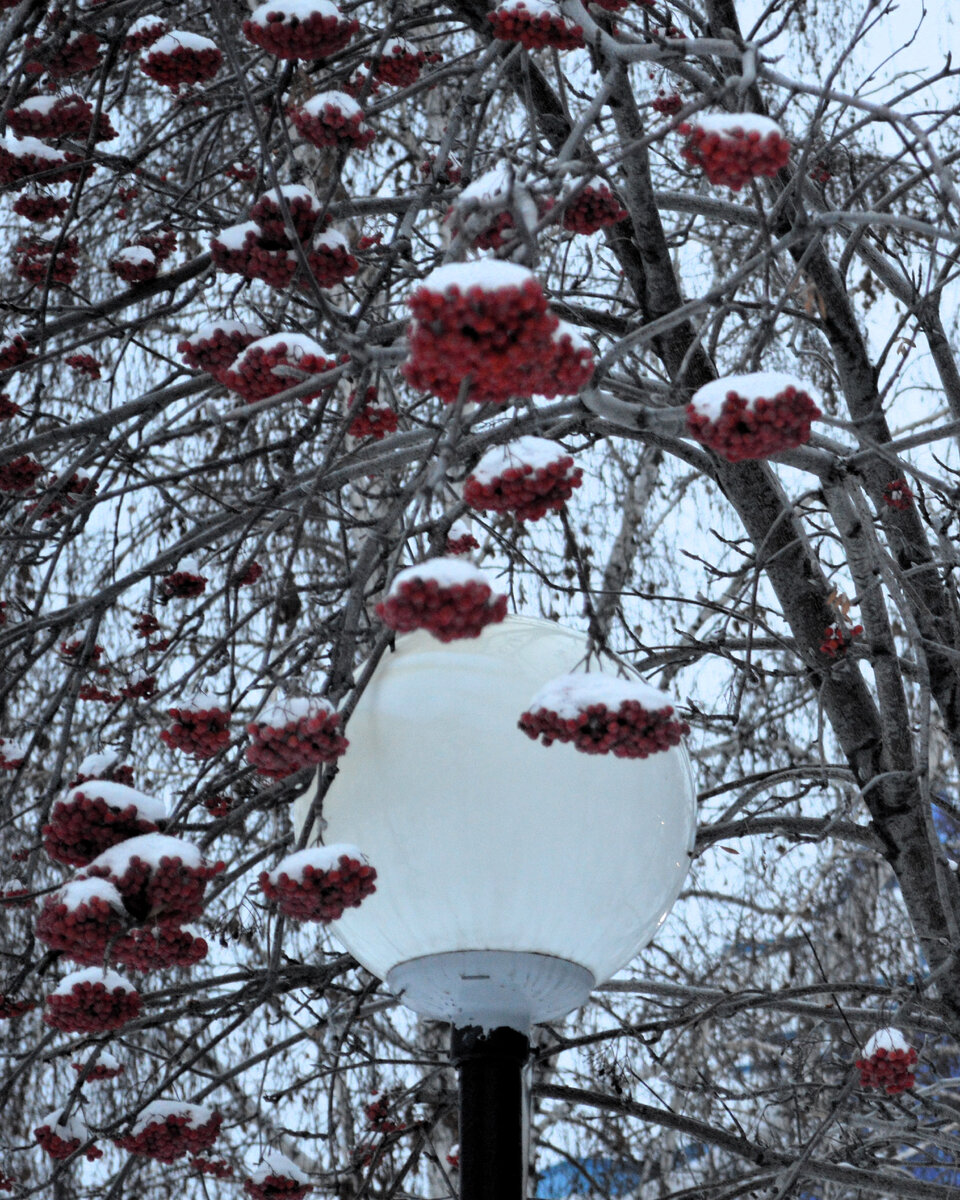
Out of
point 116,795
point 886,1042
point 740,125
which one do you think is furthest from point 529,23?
point 886,1042

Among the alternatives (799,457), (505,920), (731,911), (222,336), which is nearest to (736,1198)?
(799,457)

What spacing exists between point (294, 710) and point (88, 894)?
29 centimetres

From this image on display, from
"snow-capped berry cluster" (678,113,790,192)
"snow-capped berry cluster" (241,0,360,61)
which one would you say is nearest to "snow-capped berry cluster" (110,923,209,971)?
"snow-capped berry cluster" (678,113,790,192)

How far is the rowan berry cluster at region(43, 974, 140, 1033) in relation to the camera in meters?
1.82

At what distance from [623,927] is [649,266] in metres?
1.50

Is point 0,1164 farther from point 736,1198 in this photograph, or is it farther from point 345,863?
point 345,863

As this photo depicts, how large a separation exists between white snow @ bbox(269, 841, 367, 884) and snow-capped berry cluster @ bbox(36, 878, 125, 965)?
174mm

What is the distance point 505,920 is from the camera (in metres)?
1.59

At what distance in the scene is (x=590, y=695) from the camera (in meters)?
1.38

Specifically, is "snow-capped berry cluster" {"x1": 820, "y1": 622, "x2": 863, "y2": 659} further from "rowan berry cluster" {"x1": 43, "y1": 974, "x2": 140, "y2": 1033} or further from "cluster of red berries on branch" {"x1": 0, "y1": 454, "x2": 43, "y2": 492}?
"cluster of red berries on branch" {"x1": 0, "y1": 454, "x2": 43, "y2": 492}

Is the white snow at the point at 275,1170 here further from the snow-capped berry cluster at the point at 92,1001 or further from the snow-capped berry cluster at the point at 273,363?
the snow-capped berry cluster at the point at 273,363

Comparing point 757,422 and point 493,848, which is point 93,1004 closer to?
point 493,848

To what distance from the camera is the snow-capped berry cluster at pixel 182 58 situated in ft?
8.64

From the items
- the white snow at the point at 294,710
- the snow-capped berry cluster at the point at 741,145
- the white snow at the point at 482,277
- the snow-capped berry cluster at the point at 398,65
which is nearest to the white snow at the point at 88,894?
the white snow at the point at 294,710
